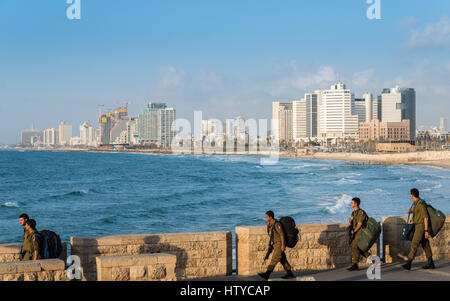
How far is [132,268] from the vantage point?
7730mm

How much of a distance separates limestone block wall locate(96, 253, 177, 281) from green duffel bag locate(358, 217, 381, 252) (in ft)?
12.1

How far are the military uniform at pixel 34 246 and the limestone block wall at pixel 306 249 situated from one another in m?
3.36

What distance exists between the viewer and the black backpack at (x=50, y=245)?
8.27 meters

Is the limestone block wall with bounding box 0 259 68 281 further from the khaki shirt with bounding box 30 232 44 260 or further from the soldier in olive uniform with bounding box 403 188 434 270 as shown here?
the soldier in olive uniform with bounding box 403 188 434 270

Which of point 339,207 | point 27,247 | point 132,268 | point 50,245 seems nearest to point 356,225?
point 132,268

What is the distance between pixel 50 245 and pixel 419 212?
6014 millimetres

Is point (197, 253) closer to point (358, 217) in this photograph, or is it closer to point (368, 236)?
point (358, 217)

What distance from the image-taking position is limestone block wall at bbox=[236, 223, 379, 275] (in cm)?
972

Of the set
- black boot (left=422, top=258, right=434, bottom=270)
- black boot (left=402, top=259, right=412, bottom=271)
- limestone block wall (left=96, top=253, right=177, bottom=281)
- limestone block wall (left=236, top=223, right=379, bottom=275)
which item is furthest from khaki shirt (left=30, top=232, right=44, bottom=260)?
black boot (left=422, top=258, right=434, bottom=270)
